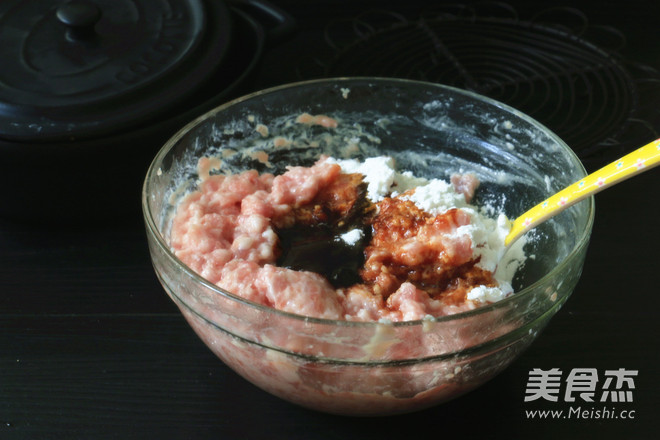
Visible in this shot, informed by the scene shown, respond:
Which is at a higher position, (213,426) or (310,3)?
(310,3)

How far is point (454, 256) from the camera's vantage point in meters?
1.05

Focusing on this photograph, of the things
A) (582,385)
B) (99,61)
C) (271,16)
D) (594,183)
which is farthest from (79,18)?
(582,385)

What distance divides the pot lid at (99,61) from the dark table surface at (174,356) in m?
0.17

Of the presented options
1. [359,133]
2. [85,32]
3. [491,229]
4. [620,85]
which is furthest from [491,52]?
[85,32]

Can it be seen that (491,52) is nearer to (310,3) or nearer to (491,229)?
(310,3)

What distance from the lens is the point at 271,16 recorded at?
1567 millimetres

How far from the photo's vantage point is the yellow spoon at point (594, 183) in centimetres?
88

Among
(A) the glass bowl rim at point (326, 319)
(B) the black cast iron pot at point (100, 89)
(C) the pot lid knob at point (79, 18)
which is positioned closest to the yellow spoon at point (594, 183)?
(A) the glass bowl rim at point (326, 319)

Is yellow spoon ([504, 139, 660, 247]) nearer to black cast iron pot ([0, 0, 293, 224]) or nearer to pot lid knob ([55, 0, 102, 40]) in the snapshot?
black cast iron pot ([0, 0, 293, 224])

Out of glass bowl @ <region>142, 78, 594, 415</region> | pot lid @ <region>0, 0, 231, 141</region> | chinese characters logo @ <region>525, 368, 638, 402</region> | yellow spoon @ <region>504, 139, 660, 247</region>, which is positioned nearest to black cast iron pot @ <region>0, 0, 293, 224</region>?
pot lid @ <region>0, 0, 231, 141</region>

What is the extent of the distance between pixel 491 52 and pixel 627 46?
1.14ft

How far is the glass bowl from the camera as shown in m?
0.86

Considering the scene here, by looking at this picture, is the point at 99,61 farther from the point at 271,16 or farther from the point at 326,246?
the point at 326,246

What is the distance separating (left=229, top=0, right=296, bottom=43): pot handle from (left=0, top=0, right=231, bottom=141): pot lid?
0.10m
